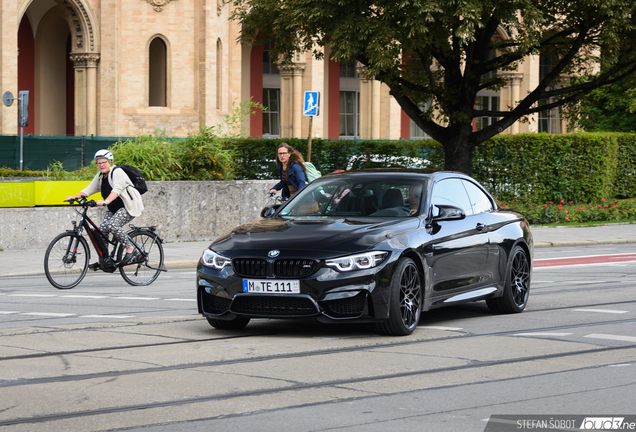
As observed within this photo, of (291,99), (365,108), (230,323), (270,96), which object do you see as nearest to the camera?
(230,323)

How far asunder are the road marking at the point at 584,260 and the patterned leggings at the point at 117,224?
6.58 meters

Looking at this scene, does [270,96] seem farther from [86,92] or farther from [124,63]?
[86,92]

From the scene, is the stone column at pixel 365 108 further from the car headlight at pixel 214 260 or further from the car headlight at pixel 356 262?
the car headlight at pixel 356 262

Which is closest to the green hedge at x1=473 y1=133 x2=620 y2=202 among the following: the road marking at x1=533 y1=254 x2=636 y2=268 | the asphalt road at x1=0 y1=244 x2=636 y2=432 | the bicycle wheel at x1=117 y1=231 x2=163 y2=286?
the road marking at x1=533 y1=254 x2=636 y2=268

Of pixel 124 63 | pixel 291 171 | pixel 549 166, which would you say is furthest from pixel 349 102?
pixel 291 171

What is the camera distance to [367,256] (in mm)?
7828

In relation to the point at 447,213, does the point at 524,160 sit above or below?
above

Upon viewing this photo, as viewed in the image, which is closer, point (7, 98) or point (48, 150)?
point (48, 150)

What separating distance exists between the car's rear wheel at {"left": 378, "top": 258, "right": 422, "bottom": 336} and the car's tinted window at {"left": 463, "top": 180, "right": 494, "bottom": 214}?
1751 mm

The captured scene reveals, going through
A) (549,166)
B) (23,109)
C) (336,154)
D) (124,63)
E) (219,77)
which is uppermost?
(124,63)

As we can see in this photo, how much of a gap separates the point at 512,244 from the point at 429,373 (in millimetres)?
3663

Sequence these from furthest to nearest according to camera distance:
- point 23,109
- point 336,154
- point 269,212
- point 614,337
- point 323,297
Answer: point 23,109 < point 336,154 < point 269,212 < point 614,337 < point 323,297

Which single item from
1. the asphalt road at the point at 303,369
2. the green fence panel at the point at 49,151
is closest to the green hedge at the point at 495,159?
the green fence panel at the point at 49,151

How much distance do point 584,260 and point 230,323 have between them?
387 inches
